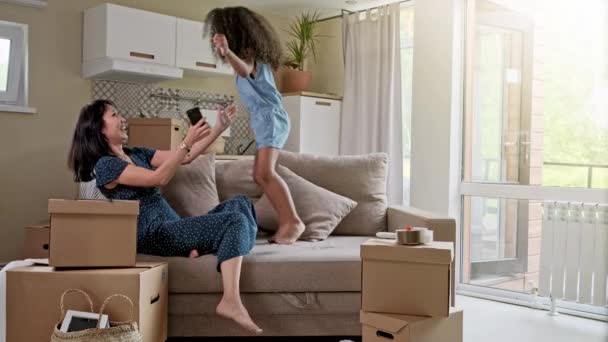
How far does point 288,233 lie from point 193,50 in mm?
2391

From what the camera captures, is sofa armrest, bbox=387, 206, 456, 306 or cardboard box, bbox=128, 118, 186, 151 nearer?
sofa armrest, bbox=387, 206, 456, 306

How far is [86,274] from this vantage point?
7.50 ft

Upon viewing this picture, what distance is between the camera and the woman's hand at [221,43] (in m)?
3.22

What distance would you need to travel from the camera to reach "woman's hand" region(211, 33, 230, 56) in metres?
3.22

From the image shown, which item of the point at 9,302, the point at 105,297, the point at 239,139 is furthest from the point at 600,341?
the point at 239,139

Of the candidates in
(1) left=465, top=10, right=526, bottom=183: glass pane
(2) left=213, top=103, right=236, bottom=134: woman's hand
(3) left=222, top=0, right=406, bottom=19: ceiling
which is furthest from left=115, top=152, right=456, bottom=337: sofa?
(3) left=222, top=0, right=406, bottom=19: ceiling

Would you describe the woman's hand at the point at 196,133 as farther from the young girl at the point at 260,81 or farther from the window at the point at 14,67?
the window at the point at 14,67

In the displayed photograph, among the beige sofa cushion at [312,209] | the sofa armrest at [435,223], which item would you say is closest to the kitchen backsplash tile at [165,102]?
the beige sofa cushion at [312,209]

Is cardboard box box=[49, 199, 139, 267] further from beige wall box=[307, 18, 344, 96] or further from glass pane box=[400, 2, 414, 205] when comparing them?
beige wall box=[307, 18, 344, 96]

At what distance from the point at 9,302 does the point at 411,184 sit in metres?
3.26

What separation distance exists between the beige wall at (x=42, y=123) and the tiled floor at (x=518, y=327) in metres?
2.15

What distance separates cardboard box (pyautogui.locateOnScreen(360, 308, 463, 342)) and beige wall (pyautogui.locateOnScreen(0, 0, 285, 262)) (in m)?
3.06

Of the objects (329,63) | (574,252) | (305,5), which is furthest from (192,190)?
(329,63)

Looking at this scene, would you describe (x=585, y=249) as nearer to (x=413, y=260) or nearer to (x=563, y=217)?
(x=563, y=217)
